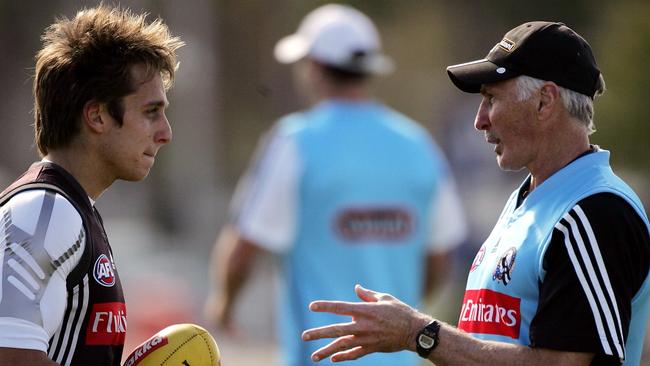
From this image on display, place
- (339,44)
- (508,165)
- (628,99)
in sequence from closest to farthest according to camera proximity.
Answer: (508,165) → (339,44) → (628,99)

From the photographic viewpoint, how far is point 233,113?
3030 centimetres

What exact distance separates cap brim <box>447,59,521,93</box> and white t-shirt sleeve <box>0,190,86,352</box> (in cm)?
144

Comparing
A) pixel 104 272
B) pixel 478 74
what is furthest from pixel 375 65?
pixel 104 272

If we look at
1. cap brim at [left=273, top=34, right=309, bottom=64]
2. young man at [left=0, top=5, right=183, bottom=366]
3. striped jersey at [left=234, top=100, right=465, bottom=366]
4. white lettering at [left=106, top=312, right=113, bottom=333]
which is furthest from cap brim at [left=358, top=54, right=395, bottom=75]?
white lettering at [left=106, top=312, right=113, bottom=333]

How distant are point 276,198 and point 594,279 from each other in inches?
131

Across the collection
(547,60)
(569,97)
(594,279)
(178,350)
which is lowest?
(178,350)

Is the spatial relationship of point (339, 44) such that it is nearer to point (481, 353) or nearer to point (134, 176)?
point (134, 176)

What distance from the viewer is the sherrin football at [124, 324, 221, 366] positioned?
405 cm

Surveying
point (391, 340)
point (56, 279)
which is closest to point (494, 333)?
point (391, 340)

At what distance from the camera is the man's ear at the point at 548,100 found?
4023mm

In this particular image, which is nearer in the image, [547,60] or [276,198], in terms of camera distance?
[547,60]

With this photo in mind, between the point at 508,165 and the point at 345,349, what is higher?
the point at 508,165

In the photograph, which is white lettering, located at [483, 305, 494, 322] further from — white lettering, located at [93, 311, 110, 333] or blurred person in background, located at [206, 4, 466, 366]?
blurred person in background, located at [206, 4, 466, 366]

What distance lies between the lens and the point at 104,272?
3873 mm
